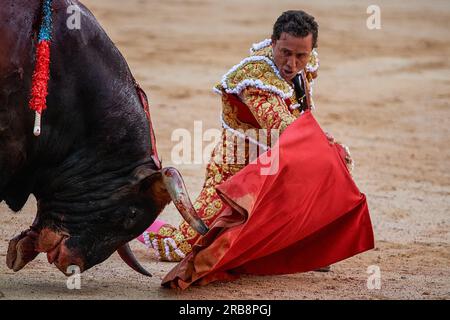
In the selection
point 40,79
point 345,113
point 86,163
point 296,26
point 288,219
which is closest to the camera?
point 40,79

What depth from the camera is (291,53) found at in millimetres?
5496

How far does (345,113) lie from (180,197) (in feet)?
19.7

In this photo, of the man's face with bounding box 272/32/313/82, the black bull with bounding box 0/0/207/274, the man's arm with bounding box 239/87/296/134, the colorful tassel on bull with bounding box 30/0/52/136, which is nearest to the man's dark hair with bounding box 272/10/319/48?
the man's face with bounding box 272/32/313/82

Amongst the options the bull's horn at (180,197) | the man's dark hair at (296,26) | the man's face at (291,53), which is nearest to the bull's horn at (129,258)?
the bull's horn at (180,197)

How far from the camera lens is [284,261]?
5.61 metres

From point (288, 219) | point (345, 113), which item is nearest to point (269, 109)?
point (288, 219)

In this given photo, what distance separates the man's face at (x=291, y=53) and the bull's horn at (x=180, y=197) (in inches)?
36.1

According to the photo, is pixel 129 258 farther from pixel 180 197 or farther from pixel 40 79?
pixel 40 79

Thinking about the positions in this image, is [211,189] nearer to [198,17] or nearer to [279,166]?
[279,166]

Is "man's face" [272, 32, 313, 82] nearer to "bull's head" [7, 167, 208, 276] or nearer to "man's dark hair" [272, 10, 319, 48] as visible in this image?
"man's dark hair" [272, 10, 319, 48]

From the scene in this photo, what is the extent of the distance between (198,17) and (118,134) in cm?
1034

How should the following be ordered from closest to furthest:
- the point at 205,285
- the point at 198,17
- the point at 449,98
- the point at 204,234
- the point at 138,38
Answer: the point at 204,234, the point at 205,285, the point at 449,98, the point at 138,38, the point at 198,17

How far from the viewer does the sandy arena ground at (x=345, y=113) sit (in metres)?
5.62
